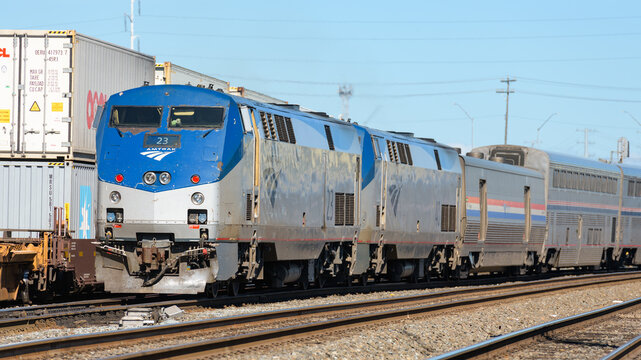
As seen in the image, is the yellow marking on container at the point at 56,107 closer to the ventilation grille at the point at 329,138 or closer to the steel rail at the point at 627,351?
the ventilation grille at the point at 329,138

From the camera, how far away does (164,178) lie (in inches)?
659

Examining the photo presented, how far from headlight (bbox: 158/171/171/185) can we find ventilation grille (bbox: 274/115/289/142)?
2.98m

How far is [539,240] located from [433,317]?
55.4ft

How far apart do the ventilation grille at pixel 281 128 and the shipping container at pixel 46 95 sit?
18.5 feet

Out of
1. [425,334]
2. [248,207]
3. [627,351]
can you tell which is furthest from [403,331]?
[248,207]

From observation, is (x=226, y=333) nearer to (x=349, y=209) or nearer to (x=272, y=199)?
(x=272, y=199)

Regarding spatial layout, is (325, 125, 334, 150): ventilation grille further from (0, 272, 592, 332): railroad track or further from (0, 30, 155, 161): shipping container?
(0, 30, 155, 161): shipping container

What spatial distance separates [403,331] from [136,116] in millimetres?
6558

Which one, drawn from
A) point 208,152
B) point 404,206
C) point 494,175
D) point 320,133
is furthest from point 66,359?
point 494,175

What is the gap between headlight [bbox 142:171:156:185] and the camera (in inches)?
661

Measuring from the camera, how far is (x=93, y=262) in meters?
18.6

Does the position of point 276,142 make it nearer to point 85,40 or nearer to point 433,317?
point 433,317

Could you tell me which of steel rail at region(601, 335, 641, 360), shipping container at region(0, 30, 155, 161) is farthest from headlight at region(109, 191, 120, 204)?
steel rail at region(601, 335, 641, 360)

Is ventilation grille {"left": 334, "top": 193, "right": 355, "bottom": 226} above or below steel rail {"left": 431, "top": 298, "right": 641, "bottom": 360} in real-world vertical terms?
above
